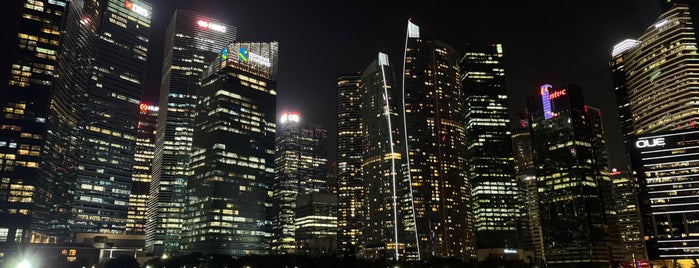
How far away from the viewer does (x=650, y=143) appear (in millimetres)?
176250

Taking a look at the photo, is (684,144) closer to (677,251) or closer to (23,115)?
(677,251)

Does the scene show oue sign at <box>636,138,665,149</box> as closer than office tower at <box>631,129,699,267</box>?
No

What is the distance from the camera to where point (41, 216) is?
196 m

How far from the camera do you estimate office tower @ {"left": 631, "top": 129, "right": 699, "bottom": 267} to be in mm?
162750

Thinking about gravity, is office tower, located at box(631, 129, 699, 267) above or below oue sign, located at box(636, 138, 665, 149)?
below

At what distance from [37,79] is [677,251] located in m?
217

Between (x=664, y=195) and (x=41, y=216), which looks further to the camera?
(x=41, y=216)

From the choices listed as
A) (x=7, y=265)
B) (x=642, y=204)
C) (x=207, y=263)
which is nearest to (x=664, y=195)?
(x=642, y=204)

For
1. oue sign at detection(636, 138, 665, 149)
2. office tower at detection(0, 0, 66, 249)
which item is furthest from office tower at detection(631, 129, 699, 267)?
office tower at detection(0, 0, 66, 249)

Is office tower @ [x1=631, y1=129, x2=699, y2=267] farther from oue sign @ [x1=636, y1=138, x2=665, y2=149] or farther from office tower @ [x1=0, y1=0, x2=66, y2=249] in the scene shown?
office tower @ [x1=0, y1=0, x2=66, y2=249]

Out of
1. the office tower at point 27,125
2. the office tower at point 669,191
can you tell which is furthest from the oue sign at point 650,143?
the office tower at point 27,125

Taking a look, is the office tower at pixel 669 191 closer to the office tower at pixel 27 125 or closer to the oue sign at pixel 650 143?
the oue sign at pixel 650 143

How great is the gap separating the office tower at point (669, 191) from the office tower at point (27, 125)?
19800 cm

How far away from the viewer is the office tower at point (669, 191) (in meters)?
163
